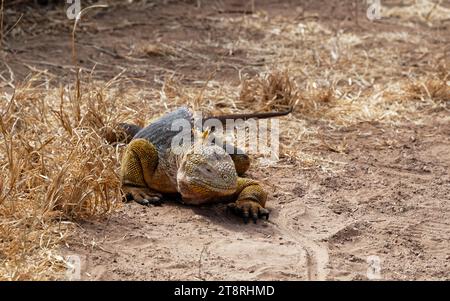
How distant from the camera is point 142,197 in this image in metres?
6.69

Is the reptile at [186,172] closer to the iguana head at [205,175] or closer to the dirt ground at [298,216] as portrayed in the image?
the iguana head at [205,175]

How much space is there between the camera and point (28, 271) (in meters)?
5.28

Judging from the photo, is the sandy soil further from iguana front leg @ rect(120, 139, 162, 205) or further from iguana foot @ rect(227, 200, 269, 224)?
iguana front leg @ rect(120, 139, 162, 205)

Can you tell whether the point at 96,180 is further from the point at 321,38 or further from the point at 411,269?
the point at 321,38

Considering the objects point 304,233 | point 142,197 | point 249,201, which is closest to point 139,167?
point 142,197

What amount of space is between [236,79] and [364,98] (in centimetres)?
130

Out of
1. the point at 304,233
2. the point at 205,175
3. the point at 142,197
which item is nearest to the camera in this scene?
the point at 304,233

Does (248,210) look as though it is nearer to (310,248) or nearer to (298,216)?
(298,216)

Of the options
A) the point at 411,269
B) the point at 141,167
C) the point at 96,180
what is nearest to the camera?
the point at 411,269

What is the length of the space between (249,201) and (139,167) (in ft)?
2.79

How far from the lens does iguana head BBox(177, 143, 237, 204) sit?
21.0ft

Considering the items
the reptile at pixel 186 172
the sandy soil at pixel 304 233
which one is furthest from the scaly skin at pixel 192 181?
the sandy soil at pixel 304 233

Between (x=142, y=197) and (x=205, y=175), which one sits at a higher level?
(x=205, y=175)

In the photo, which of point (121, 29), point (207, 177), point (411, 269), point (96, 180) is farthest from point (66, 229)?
point (121, 29)
